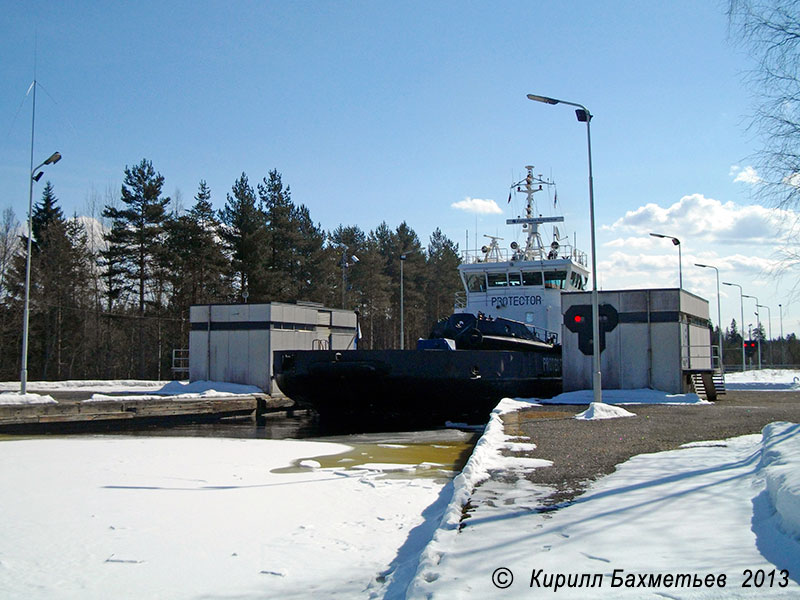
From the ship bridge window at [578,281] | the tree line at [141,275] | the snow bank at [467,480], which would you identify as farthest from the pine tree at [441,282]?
the snow bank at [467,480]

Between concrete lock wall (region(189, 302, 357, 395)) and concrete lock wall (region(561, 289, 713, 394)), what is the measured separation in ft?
25.9

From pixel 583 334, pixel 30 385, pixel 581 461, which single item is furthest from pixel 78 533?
pixel 30 385

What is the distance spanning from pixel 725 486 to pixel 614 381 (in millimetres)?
12689

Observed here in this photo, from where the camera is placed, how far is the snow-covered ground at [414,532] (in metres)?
3.44

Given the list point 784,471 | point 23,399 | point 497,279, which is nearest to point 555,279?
point 497,279

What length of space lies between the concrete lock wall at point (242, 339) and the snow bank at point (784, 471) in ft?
52.0

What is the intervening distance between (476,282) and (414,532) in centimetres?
1877

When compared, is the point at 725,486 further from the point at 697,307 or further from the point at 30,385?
the point at 30,385

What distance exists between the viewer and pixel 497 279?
23.3m

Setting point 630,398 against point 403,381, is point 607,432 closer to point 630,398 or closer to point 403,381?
point 403,381

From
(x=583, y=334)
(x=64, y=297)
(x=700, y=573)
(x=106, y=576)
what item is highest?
(x=64, y=297)

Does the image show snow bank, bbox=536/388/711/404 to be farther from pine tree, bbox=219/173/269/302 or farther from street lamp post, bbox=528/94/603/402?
pine tree, bbox=219/173/269/302

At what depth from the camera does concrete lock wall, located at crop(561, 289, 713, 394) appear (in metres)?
17.0

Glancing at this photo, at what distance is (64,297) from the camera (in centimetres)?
3456
